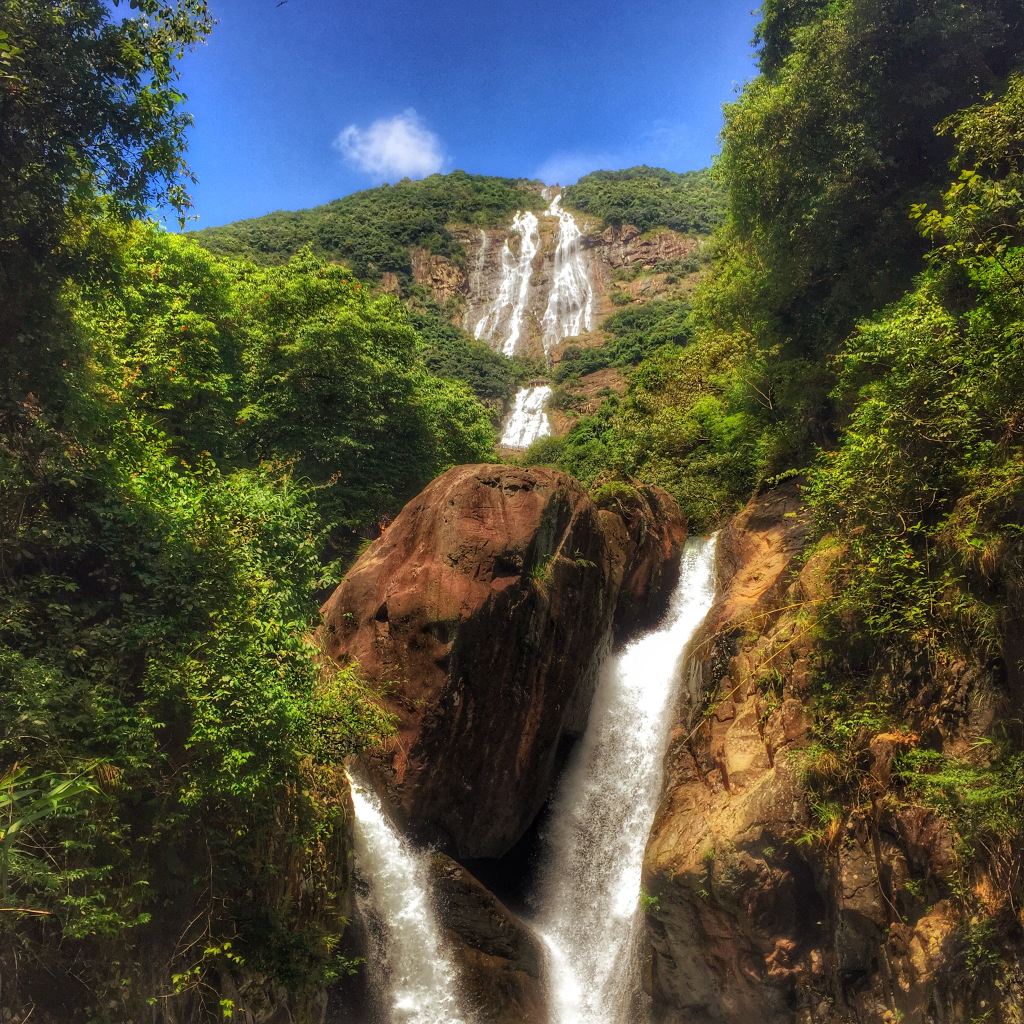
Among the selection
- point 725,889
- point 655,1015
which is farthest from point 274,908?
point 655,1015

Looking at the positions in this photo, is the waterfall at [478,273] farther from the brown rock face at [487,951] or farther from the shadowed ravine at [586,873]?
the brown rock face at [487,951]

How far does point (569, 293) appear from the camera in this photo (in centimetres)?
7488

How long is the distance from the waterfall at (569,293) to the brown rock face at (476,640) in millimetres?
56709

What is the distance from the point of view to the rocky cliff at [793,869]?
6.67 meters

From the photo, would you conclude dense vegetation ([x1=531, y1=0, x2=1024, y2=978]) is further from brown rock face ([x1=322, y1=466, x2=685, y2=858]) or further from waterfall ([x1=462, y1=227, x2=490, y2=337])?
waterfall ([x1=462, y1=227, x2=490, y2=337])

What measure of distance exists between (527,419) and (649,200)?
48.9 meters

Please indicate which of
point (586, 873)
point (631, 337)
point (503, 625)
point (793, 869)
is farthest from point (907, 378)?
point (631, 337)

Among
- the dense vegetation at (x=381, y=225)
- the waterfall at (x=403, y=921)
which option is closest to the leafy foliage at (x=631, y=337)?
the dense vegetation at (x=381, y=225)

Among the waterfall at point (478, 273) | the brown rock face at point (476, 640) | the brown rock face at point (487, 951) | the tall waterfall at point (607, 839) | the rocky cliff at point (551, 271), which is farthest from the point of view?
the waterfall at point (478, 273)

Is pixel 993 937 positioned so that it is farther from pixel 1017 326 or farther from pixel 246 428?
pixel 246 428

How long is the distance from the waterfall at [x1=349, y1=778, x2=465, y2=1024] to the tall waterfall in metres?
2.19

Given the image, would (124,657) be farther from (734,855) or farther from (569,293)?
(569,293)

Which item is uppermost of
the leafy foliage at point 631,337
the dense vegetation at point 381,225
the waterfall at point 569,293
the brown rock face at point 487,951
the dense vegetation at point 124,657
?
the dense vegetation at point 381,225

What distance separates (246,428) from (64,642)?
508 inches
